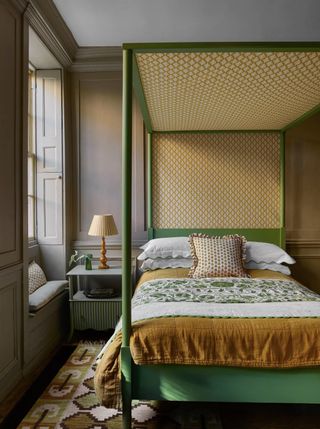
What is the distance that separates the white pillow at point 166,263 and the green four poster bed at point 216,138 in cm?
48

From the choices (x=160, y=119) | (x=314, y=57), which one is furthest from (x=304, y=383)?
(x=160, y=119)

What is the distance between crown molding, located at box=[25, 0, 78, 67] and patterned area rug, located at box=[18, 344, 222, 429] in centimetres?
280

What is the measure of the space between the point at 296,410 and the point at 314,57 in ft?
7.20

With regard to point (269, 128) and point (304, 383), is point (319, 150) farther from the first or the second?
point (304, 383)

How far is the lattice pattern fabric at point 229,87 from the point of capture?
228 centimetres

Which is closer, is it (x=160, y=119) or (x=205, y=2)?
(x=205, y=2)

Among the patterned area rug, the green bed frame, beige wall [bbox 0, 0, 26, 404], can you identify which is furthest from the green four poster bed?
beige wall [bbox 0, 0, 26, 404]

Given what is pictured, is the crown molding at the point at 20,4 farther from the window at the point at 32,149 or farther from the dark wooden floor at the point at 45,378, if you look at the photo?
the dark wooden floor at the point at 45,378

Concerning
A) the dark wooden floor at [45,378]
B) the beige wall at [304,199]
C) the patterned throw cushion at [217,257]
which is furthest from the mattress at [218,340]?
the beige wall at [304,199]

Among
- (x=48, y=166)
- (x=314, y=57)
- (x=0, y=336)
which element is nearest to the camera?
(x=314, y=57)

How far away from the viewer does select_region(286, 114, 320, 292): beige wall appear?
13.5 feet

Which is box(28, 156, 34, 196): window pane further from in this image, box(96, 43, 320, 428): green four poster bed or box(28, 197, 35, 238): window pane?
box(96, 43, 320, 428): green four poster bed

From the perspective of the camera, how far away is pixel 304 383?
1.98 m

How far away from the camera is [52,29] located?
10.9 ft
